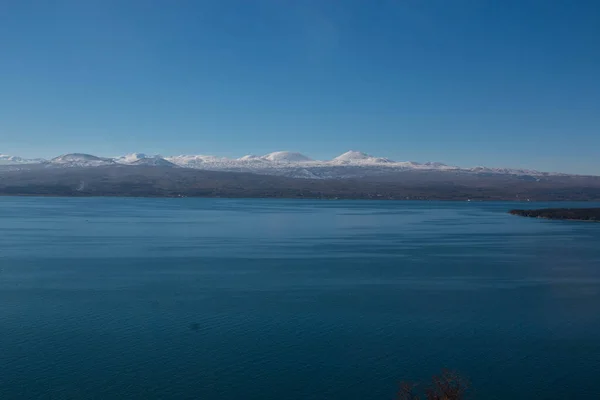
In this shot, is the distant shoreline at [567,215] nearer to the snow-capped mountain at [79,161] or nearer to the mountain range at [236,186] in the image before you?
the mountain range at [236,186]

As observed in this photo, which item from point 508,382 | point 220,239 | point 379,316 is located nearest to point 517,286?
point 379,316

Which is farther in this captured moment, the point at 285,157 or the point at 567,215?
the point at 285,157

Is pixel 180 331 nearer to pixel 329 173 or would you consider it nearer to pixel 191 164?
A: pixel 329 173

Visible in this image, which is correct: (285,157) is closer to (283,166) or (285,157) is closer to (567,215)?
(283,166)

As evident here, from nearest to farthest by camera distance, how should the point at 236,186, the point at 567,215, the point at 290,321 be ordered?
the point at 290,321 < the point at 567,215 < the point at 236,186

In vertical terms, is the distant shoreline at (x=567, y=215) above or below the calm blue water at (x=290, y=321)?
above

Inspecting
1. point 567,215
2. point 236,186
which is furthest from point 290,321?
point 236,186

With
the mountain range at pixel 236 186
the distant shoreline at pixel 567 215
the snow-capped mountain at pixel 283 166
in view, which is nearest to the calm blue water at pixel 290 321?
the distant shoreline at pixel 567 215
